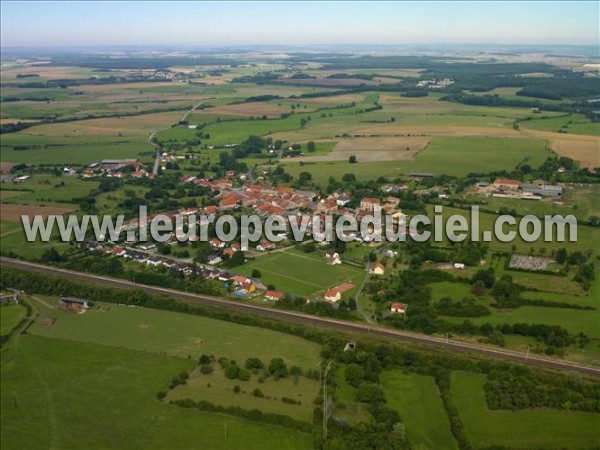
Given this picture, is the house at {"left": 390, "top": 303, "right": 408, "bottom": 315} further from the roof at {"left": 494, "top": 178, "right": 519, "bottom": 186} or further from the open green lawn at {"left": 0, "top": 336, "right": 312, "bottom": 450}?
the roof at {"left": 494, "top": 178, "right": 519, "bottom": 186}

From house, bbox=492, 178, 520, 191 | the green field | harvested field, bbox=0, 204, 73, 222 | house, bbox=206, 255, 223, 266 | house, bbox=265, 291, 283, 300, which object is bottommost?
house, bbox=265, 291, 283, 300

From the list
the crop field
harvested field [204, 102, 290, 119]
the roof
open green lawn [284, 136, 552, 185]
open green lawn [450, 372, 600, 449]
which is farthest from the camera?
harvested field [204, 102, 290, 119]

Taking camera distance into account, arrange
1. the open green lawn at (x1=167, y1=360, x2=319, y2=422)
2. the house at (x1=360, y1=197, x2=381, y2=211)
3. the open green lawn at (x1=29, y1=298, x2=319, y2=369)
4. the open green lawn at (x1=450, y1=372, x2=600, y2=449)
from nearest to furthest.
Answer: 1. the open green lawn at (x1=450, y1=372, x2=600, y2=449)
2. the open green lawn at (x1=167, y1=360, x2=319, y2=422)
3. the open green lawn at (x1=29, y1=298, x2=319, y2=369)
4. the house at (x1=360, y1=197, x2=381, y2=211)

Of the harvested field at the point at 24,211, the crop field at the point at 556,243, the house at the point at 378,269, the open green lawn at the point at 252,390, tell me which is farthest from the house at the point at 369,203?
the open green lawn at the point at 252,390

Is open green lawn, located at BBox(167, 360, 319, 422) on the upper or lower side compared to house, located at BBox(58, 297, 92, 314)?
lower

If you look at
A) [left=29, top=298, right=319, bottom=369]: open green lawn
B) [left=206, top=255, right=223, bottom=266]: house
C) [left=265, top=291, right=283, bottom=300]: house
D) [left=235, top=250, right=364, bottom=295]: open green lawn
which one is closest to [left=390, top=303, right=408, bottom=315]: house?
[left=235, top=250, right=364, bottom=295]: open green lawn

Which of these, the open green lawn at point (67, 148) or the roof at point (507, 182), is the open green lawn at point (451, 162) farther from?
the open green lawn at point (67, 148)

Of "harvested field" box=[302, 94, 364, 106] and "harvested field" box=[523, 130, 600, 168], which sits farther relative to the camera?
"harvested field" box=[302, 94, 364, 106]
